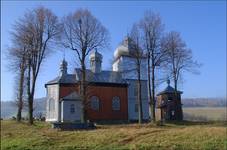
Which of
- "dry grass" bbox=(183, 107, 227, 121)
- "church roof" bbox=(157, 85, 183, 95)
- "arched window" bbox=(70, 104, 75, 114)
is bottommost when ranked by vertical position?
"dry grass" bbox=(183, 107, 227, 121)

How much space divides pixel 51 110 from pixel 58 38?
443 inches

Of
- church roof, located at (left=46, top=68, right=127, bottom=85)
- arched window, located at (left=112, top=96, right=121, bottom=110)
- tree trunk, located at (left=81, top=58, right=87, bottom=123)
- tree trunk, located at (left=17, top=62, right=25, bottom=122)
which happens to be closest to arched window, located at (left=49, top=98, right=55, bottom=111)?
church roof, located at (left=46, top=68, right=127, bottom=85)

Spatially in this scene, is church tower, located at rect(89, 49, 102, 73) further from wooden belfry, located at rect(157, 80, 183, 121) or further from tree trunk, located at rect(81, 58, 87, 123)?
tree trunk, located at rect(81, 58, 87, 123)

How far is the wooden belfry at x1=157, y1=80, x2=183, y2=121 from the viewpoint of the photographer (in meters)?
48.3

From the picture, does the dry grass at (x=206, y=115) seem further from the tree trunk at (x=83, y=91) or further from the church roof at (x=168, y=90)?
the tree trunk at (x=83, y=91)

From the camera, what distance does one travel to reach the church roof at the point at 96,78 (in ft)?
143

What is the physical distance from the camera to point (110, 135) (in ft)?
76.9

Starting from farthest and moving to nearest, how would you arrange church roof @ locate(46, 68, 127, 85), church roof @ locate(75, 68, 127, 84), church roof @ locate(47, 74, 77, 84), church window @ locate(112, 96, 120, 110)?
church window @ locate(112, 96, 120, 110)
church roof @ locate(75, 68, 127, 84)
church roof @ locate(47, 74, 77, 84)
church roof @ locate(46, 68, 127, 85)

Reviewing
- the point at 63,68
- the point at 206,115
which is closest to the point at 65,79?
the point at 63,68

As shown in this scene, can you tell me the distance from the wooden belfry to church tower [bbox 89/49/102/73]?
9.95 m

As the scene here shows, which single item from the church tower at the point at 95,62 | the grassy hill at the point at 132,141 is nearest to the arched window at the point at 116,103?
the church tower at the point at 95,62

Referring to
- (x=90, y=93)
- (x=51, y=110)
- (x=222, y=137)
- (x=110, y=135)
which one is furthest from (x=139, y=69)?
(x=222, y=137)

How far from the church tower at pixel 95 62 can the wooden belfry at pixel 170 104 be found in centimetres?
995

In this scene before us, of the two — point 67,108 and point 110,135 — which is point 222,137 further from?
point 67,108
